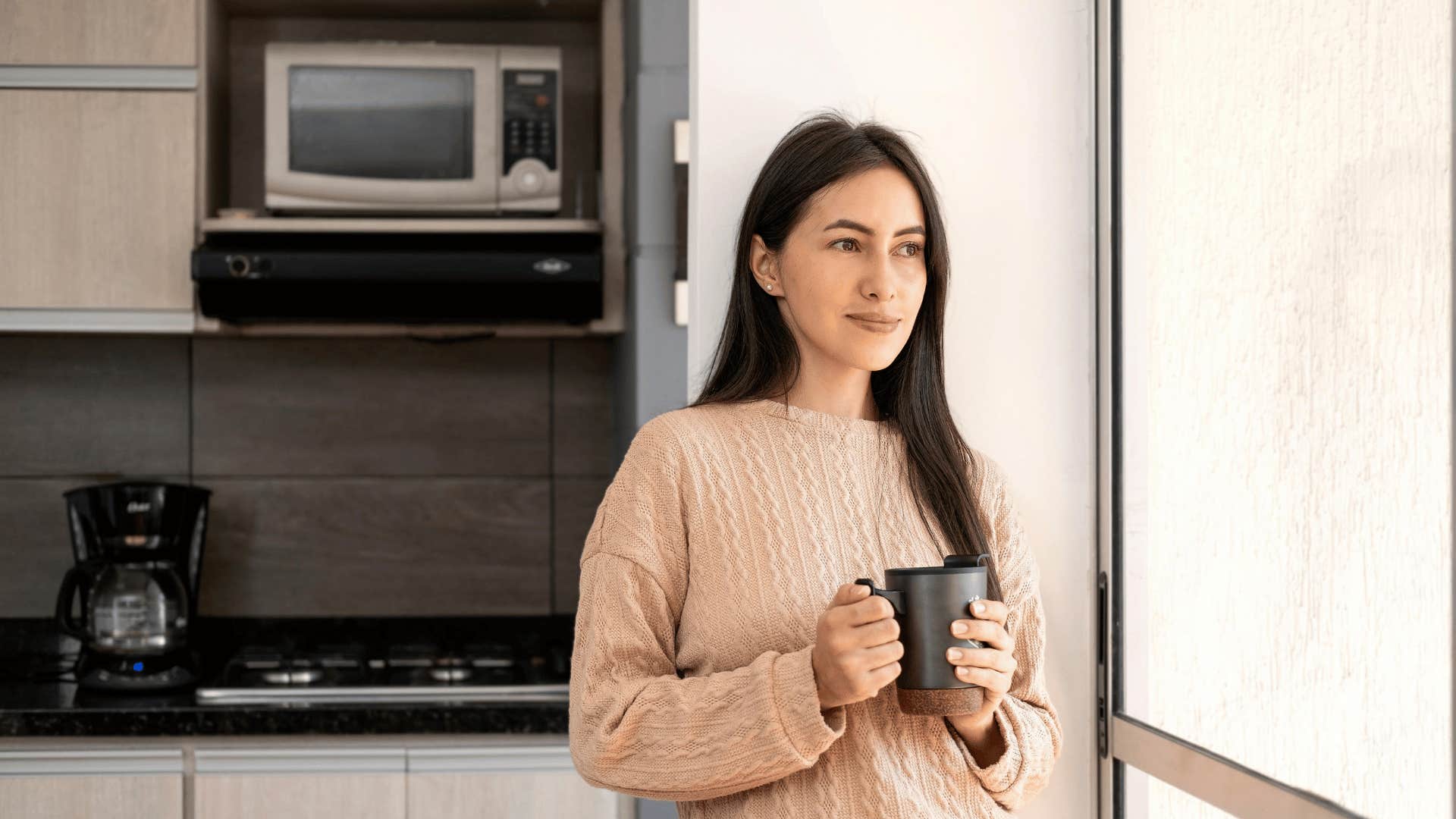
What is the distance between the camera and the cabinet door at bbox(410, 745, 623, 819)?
191 centimetres

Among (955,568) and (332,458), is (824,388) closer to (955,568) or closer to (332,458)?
(955,568)

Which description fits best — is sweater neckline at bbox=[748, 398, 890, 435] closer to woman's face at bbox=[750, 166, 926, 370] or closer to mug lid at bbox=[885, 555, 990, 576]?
woman's face at bbox=[750, 166, 926, 370]

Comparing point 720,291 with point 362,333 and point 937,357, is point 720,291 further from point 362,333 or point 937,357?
point 362,333

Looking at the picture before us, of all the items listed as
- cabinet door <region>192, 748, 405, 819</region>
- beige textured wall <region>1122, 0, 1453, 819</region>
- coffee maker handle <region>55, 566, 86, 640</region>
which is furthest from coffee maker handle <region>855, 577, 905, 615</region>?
coffee maker handle <region>55, 566, 86, 640</region>

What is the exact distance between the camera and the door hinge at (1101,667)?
1171mm

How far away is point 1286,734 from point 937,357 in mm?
407

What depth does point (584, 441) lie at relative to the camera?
8.12 feet

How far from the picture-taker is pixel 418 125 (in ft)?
7.04

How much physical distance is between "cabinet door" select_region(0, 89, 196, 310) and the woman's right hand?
5.46ft

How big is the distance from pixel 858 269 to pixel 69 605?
169 cm

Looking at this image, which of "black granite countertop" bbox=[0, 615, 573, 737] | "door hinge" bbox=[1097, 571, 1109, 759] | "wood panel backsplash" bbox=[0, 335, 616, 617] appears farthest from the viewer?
"wood panel backsplash" bbox=[0, 335, 616, 617]

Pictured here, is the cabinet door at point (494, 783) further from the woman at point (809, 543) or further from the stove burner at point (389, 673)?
the woman at point (809, 543)

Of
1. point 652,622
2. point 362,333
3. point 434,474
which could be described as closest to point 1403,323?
point 652,622

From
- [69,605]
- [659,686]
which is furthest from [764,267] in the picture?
[69,605]
